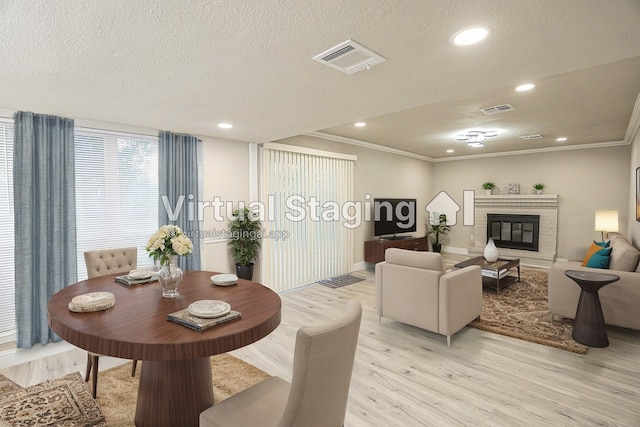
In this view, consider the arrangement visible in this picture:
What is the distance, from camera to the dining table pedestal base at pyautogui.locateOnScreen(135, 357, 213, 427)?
6.02ft

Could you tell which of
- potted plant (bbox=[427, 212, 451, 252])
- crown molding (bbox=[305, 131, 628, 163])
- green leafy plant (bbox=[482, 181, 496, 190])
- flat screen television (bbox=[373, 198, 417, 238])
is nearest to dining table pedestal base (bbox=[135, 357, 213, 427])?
crown molding (bbox=[305, 131, 628, 163])

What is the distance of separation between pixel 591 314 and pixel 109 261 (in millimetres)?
4551

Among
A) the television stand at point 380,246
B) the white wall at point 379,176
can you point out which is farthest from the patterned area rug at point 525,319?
the white wall at point 379,176

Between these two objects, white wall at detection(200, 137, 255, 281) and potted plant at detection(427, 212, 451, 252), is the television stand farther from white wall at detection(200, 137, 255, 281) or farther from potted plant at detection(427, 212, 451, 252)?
white wall at detection(200, 137, 255, 281)

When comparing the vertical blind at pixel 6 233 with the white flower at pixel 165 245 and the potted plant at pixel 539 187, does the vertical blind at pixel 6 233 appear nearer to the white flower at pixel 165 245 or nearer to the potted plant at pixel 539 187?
the white flower at pixel 165 245

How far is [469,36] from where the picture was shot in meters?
1.73

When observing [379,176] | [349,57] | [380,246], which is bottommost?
[380,246]

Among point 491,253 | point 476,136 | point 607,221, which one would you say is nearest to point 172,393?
point 491,253

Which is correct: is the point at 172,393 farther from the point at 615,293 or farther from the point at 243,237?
the point at 615,293

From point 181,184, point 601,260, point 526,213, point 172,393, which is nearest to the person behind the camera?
point 172,393

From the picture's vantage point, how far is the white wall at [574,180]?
6.40m

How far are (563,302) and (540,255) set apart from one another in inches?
167

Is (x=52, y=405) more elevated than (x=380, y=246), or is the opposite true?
(x=380, y=246)

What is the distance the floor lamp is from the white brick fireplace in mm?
1411
